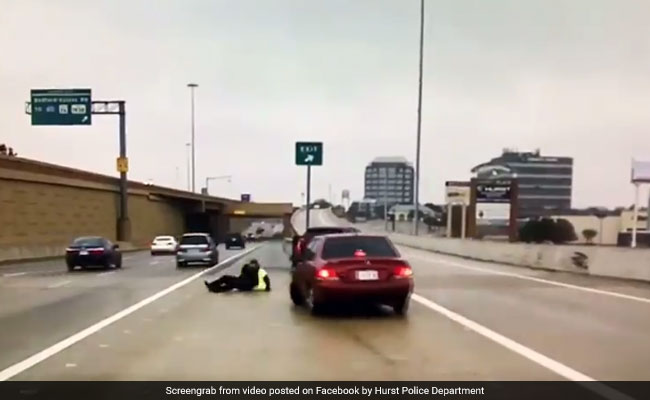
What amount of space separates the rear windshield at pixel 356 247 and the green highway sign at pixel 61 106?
34.8 meters

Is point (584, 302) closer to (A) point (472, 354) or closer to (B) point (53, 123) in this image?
(A) point (472, 354)

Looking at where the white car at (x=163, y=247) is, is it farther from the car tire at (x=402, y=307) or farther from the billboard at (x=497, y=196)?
the car tire at (x=402, y=307)

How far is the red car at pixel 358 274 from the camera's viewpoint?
1478 centimetres

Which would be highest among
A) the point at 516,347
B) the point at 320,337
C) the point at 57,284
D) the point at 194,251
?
the point at 516,347

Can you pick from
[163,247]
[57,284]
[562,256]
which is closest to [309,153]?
[163,247]

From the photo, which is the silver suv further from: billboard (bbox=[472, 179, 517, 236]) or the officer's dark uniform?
billboard (bbox=[472, 179, 517, 236])

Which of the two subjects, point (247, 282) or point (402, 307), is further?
point (247, 282)

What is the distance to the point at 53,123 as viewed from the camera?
46844 mm

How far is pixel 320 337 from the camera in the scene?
12367 mm

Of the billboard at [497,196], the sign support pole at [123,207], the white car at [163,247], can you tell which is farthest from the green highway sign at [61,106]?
the billboard at [497,196]

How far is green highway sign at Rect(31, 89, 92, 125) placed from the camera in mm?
46594

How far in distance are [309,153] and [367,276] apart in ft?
151
